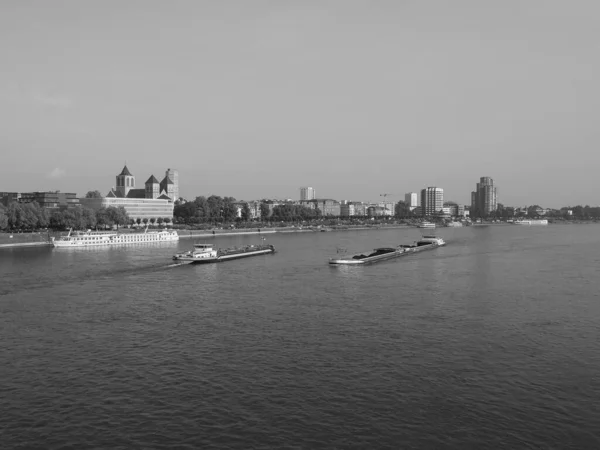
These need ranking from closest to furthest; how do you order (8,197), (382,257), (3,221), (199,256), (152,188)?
(199,256), (382,257), (3,221), (8,197), (152,188)

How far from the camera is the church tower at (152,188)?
561ft

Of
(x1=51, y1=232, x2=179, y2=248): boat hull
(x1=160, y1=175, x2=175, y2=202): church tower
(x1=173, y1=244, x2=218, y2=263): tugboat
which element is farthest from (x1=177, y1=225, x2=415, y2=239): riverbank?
(x1=160, y1=175, x2=175, y2=202): church tower

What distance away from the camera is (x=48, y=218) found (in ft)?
295

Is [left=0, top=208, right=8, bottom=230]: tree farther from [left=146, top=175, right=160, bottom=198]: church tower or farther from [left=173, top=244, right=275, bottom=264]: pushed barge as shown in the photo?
[left=146, top=175, right=160, bottom=198]: church tower

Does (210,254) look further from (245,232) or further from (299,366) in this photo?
(245,232)

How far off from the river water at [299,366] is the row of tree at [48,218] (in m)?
54.9

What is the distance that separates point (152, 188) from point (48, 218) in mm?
81539

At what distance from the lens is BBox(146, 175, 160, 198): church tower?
170875 mm

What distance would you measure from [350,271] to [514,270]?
14337 millimetres

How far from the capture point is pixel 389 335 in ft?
74.0

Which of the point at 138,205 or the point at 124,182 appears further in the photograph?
the point at 124,182

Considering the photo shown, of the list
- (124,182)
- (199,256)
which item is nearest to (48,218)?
(199,256)

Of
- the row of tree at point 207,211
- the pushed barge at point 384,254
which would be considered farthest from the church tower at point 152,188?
the pushed barge at point 384,254

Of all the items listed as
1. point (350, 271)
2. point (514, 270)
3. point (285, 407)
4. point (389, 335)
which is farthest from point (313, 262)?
point (285, 407)
